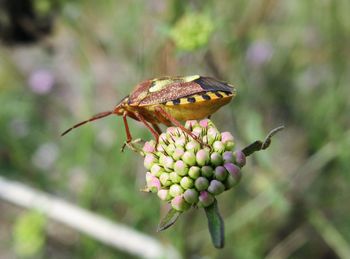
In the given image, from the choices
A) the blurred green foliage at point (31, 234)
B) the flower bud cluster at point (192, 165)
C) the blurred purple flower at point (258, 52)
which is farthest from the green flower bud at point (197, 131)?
the blurred purple flower at point (258, 52)

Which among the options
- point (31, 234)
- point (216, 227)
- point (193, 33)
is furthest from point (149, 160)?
point (31, 234)

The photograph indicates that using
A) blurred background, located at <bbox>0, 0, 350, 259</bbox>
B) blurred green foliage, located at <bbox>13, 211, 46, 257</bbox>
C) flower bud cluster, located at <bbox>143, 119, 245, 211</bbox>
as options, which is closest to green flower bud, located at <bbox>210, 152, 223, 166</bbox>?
flower bud cluster, located at <bbox>143, 119, 245, 211</bbox>

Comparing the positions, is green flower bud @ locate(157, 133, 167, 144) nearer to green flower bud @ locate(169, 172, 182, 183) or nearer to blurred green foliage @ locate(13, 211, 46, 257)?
green flower bud @ locate(169, 172, 182, 183)

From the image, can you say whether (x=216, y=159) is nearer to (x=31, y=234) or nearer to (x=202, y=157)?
(x=202, y=157)

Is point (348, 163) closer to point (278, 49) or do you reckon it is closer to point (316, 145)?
point (316, 145)

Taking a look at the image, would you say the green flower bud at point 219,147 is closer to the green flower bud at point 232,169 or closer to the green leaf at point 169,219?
the green flower bud at point 232,169

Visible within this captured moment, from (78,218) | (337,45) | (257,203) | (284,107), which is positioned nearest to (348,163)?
(257,203)
